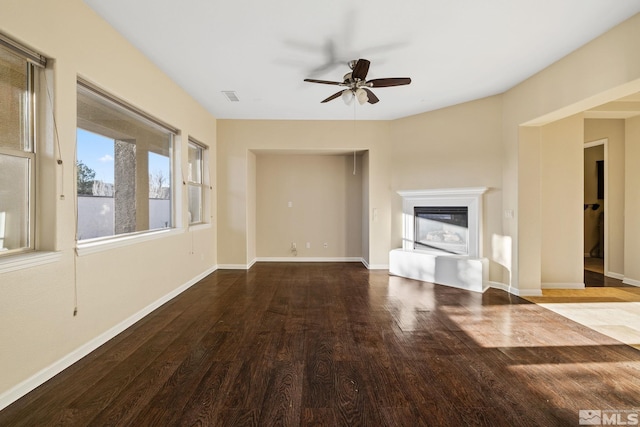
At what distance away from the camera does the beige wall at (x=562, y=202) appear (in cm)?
447

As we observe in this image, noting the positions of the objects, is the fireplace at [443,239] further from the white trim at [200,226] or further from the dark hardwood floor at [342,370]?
the white trim at [200,226]

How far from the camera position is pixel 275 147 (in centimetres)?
593

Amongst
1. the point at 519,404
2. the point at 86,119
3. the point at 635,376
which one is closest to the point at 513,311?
the point at 635,376

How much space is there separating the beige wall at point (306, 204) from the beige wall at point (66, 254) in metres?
3.28

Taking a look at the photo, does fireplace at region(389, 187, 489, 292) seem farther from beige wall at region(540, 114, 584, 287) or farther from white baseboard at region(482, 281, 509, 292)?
beige wall at region(540, 114, 584, 287)

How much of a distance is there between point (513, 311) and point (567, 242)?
1.82m

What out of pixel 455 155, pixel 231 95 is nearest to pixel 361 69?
pixel 231 95

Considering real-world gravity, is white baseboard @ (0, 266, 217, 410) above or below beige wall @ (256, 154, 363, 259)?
below

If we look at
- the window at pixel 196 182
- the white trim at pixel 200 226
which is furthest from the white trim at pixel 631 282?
the window at pixel 196 182

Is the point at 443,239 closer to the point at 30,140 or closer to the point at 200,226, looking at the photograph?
the point at 200,226

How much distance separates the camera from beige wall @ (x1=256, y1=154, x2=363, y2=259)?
22.2 feet

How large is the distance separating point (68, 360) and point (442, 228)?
16.5ft

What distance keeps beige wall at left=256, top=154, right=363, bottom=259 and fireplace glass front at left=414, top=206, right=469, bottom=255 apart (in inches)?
62.4
